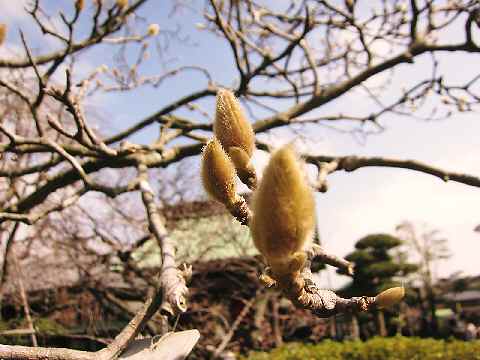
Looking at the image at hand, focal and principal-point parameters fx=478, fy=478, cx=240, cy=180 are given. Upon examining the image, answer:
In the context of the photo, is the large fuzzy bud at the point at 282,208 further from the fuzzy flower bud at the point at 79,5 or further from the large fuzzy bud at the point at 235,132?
the fuzzy flower bud at the point at 79,5

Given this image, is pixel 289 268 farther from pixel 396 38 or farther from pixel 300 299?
pixel 396 38

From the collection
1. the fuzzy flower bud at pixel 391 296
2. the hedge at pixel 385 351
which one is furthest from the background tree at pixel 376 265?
the fuzzy flower bud at pixel 391 296

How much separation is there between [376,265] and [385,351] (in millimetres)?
14218

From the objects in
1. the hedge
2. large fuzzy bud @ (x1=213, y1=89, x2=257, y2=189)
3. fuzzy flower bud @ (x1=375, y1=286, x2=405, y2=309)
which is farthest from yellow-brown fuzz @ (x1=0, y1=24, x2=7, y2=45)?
the hedge

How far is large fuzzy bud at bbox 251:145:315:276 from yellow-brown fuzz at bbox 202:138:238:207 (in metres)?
0.20

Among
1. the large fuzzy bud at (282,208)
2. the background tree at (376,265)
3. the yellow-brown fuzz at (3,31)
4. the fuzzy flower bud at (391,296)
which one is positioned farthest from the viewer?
the background tree at (376,265)

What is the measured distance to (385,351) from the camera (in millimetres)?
6523

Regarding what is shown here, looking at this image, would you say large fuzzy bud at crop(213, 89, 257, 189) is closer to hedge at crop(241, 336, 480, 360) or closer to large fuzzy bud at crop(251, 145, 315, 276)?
large fuzzy bud at crop(251, 145, 315, 276)

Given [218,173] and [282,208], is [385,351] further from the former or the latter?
[282,208]

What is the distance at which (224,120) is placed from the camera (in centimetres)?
83

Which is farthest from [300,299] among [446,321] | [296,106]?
[446,321]

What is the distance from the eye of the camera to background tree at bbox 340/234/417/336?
20.0m

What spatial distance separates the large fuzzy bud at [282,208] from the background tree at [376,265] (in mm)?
19494

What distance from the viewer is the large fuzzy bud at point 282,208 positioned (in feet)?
1.87
